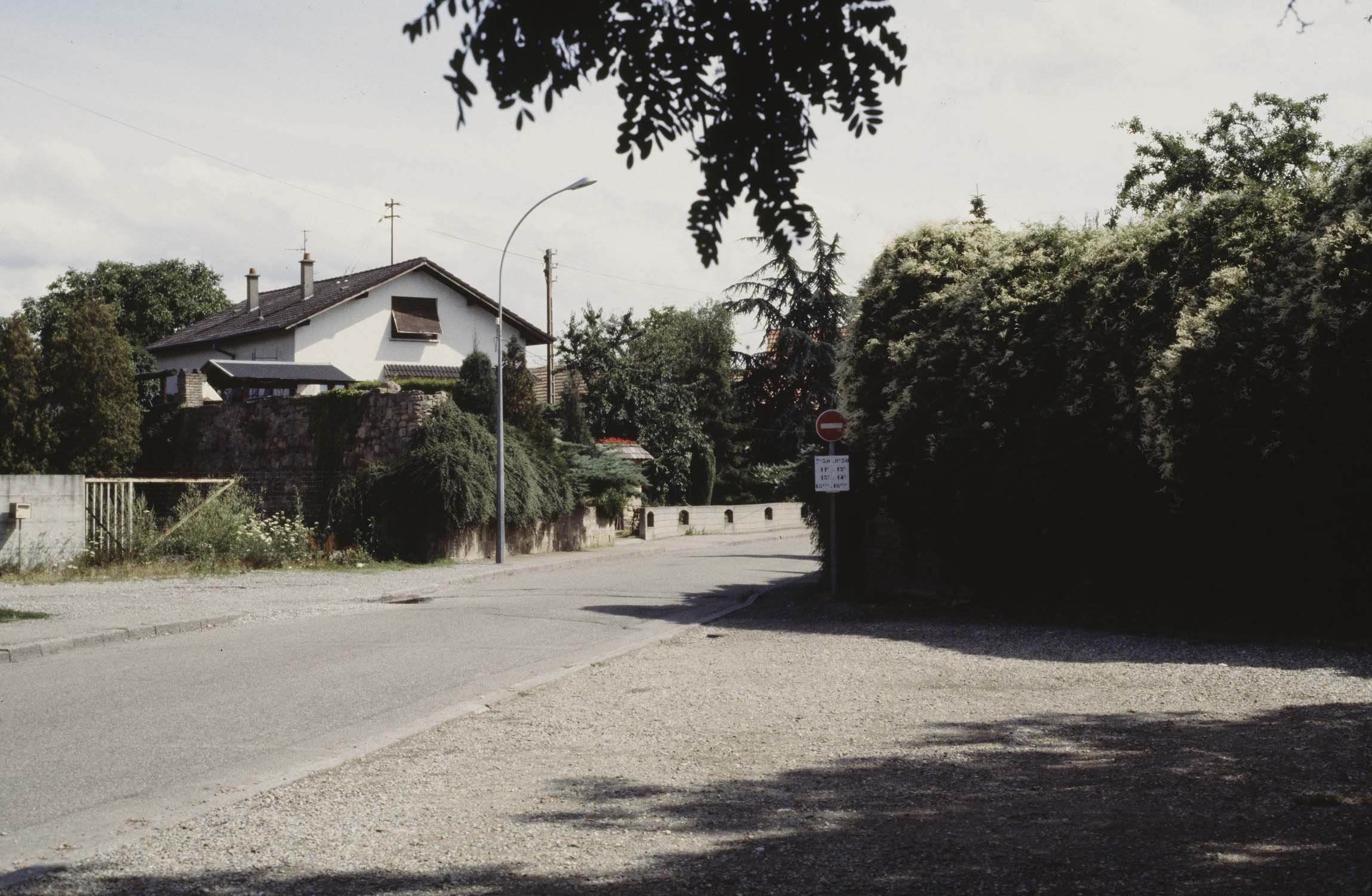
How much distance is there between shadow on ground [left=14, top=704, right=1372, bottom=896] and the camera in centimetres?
433

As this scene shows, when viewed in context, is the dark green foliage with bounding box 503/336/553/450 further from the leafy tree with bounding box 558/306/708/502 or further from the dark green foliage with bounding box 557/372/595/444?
the leafy tree with bounding box 558/306/708/502

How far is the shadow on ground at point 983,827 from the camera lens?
433 cm

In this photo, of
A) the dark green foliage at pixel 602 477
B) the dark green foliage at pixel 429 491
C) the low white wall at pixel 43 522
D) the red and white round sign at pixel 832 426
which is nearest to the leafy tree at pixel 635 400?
the dark green foliage at pixel 602 477

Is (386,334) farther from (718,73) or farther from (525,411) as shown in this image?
(718,73)

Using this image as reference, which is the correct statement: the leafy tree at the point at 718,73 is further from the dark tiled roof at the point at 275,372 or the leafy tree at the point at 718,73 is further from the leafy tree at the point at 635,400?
the leafy tree at the point at 635,400

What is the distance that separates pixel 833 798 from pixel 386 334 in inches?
1536

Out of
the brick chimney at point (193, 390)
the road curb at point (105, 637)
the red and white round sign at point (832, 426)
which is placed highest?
the brick chimney at point (193, 390)

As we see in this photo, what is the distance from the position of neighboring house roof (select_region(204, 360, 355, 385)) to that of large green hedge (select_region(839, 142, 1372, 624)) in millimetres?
22365

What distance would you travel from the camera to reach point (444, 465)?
2466 cm

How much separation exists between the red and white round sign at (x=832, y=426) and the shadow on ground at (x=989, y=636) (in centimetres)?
230

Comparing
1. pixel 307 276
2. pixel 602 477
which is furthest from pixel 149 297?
pixel 602 477

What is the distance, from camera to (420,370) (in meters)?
42.4

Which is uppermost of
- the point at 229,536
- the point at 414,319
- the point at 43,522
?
the point at 414,319

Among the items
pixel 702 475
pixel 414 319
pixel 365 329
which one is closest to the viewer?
pixel 365 329
